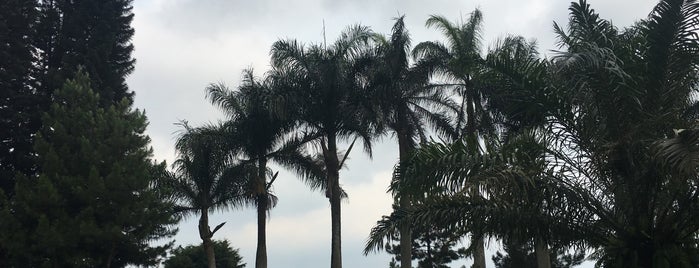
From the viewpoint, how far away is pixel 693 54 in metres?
11.2

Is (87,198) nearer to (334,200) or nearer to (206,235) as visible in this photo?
(206,235)

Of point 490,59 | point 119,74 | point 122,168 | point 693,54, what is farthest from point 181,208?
point 693,54

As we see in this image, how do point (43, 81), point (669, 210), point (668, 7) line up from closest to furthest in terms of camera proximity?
point (668, 7) < point (669, 210) < point (43, 81)

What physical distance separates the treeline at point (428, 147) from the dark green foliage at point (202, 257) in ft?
29.2

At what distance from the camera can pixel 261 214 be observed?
26.7 meters

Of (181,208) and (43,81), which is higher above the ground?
(43,81)

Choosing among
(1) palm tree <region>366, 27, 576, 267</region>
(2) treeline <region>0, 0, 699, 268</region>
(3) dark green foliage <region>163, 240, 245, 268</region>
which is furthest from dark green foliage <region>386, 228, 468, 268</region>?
(1) palm tree <region>366, 27, 576, 267</region>

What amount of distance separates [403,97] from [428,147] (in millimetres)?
13590

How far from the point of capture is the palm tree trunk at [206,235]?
27.4m

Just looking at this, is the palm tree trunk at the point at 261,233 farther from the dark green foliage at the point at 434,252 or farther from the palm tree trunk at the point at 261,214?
the dark green foliage at the point at 434,252

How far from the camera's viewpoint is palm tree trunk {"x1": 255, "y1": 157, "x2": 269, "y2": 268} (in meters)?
25.8

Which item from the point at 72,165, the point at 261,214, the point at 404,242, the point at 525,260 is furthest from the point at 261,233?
the point at 525,260

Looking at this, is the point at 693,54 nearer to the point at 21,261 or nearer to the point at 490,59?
the point at 490,59

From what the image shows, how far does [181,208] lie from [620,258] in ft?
64.6
